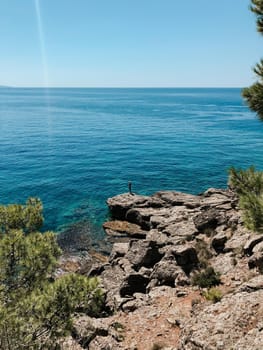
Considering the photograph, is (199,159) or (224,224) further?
→ (199,159)

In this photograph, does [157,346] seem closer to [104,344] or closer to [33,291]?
[104,344]

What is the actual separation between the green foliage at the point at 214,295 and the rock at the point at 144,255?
7.63 metres

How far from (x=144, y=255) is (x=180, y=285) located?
5.15 m

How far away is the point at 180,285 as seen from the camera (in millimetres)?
19750

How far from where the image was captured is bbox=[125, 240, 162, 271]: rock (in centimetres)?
2433

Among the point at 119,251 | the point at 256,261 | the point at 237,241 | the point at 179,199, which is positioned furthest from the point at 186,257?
the point at 179,199

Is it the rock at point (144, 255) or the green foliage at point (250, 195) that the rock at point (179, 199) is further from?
the green foliage at point (250, 195)

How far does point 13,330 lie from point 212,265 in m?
15.7

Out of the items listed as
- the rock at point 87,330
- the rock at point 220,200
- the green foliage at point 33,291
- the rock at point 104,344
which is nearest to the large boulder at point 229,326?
the rock at point 104,344

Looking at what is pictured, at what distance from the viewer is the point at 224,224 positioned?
25828mm

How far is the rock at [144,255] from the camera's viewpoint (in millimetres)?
24328

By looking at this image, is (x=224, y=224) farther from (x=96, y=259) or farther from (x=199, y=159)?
(x=199, y=159)

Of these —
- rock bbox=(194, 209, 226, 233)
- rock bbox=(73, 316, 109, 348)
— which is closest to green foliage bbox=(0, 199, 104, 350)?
rock bbox=(73, 316, 109, 348)

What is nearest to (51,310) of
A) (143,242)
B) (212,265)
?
(212,265)
